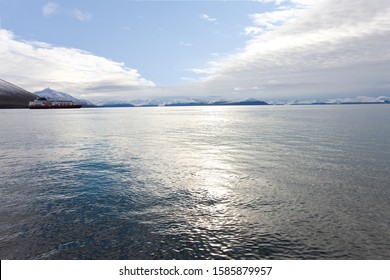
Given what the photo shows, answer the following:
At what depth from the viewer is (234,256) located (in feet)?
42.1

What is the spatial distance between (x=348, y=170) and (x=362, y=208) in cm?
1091

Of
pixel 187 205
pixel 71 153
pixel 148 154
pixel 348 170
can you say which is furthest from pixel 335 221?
pixel 71 153

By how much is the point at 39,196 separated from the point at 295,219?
67.2 ft

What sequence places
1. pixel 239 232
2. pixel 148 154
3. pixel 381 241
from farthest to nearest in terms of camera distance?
1. pixel 148 154
2. pixel 239 232
3. pixel 381 241

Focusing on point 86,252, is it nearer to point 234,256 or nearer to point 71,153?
point 234,256

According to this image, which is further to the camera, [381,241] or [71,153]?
[71,153]

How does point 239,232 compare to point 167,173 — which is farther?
point 167,173

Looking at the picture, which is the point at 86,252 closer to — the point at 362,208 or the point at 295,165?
the point at 362,208

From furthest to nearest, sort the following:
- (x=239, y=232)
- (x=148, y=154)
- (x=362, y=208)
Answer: (x=148, y=154) < (x=362, y=208) < (x=239, y=232)

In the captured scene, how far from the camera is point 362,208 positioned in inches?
711

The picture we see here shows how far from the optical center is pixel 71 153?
39500mm

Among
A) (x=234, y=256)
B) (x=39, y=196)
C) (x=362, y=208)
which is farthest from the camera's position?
(x=39, y=196)

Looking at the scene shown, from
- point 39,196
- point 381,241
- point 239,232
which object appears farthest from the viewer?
point 39,196

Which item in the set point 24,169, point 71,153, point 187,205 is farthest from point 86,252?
point 71,153
